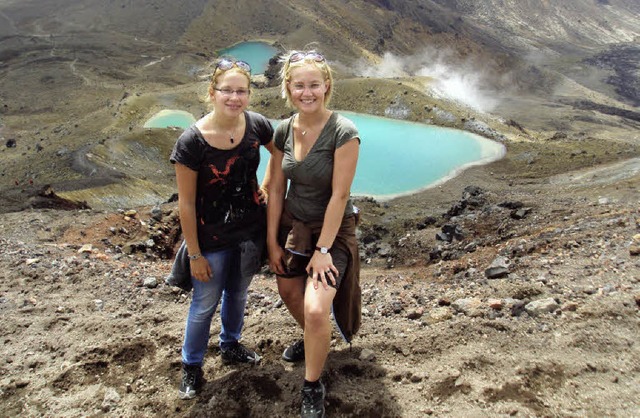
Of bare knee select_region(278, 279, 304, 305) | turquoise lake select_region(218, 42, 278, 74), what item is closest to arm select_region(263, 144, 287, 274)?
bare knee select_region(278, 279, 304, 305)

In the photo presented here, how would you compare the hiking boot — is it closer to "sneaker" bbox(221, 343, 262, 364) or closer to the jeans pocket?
"sneaker" bbox(221, 343, 262, 364)

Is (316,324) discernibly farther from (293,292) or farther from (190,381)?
(190,381)

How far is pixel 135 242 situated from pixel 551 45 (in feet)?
430

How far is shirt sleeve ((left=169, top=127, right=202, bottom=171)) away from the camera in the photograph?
4.03 meters

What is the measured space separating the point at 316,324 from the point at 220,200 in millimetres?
1377

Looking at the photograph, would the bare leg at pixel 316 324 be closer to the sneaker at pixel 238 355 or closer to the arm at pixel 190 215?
the arm at pixel 190 215

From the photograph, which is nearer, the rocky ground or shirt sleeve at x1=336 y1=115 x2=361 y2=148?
shirt sleeve at x1=336 y1=115 x2=361 y2=148

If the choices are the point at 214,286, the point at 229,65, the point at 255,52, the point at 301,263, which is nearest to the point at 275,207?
the point at 301,263

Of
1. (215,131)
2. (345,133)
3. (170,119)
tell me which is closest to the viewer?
(345,133)

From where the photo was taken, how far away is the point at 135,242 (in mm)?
12289

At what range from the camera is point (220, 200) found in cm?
438

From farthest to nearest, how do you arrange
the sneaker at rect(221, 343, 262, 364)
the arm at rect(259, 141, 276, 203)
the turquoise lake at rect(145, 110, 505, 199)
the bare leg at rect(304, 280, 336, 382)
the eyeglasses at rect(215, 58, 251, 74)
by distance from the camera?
the turquoise lake at rect(145, 110, 505, 199) < the sneaker at rect(221, 343, 262, 364) < the arm at rect(259, 141, 276, 203) < the eyeglasses at rect(215, 58, 251, 74) < the bare leg at rect(304, 280, 336, 382)

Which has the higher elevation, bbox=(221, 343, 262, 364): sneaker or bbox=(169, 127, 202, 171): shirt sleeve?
bbox=(169, 127, 202, 171): shirt sleeve

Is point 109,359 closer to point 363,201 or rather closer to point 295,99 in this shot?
point 295,99
